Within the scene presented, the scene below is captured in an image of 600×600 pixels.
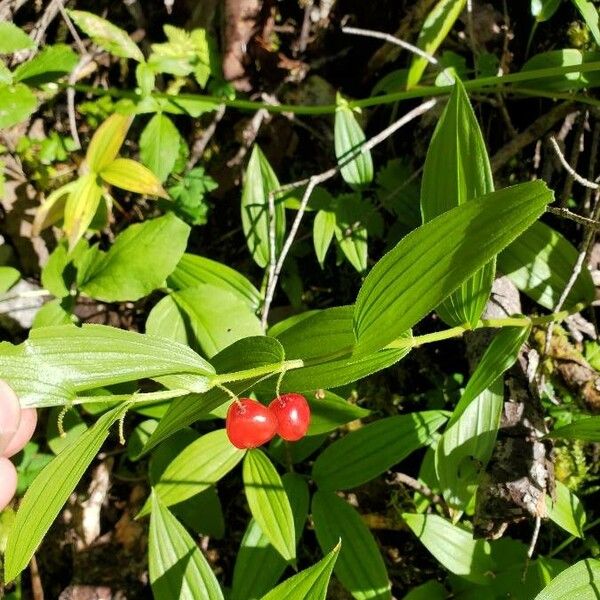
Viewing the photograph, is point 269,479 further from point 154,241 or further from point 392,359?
point 154,241

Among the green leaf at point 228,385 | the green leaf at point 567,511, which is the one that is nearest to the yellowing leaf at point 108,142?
the green leaf at point 228,385

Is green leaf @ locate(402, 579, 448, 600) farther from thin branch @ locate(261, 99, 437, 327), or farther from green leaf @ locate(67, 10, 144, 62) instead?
green leaf @ locate(67, 10, 144, 62)

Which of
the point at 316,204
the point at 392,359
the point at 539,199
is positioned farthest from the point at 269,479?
the point at 539,199

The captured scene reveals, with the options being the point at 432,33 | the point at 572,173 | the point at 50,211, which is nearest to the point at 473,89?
the point at 432,33

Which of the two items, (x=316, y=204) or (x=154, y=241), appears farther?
(x=316, y=204)

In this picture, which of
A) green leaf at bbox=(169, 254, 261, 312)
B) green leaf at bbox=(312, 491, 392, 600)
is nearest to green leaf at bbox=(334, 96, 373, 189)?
green leaf at bbox=(169, 254, 261, 312)

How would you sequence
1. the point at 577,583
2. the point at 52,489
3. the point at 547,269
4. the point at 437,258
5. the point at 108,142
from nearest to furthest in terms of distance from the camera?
1. the point at 437,258
2. the point at 52,489
3. the point at 577,583
4. the point at 547,269
5. the point at 108,142

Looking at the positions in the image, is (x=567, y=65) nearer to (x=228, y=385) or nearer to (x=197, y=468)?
(x=228, y=385)

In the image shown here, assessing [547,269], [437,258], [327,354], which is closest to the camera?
[437,258]
